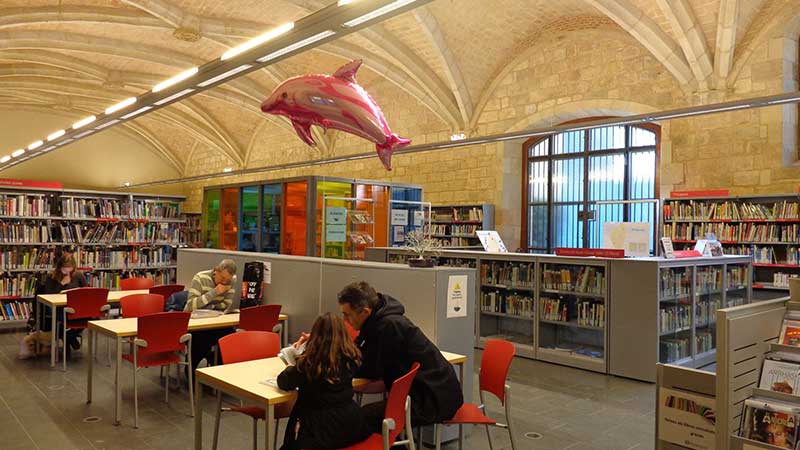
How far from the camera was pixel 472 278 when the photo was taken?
462 centimetres

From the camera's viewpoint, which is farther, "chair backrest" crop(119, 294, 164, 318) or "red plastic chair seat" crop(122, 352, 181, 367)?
"chair backrest" crop(119, 294, 164, 318)

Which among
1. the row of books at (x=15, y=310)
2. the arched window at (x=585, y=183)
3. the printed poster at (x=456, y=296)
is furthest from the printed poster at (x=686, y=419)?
the row of books at (x=15, y=310)

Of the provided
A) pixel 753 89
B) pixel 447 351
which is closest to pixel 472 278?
pixel 447 351

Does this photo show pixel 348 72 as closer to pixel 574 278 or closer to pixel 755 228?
pixel 574 278

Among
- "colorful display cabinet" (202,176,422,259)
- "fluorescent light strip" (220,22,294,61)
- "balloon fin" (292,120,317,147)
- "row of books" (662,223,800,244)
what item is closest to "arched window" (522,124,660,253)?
"row of books" (662,223,800,244)

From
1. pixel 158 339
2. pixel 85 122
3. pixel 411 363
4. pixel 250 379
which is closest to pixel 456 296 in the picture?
pixel 411 363

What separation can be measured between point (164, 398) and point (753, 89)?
9.83 metres

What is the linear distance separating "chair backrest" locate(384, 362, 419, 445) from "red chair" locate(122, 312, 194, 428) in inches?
104

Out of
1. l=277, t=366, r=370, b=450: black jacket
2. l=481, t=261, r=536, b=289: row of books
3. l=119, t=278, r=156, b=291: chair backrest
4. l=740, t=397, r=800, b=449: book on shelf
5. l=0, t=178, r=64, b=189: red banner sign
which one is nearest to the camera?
l=740, t=397, r=800, b=449: book on shelf

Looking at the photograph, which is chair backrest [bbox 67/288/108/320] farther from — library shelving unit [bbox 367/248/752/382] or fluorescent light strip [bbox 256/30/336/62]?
library shelving unit [bbox 367/248/752/382]

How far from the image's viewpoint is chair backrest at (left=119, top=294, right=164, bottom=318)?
5.94 metres

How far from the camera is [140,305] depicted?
20.0 ft

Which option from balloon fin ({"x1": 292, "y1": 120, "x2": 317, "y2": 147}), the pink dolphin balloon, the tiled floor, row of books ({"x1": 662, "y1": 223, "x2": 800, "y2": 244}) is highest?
the pink dolphin balloon

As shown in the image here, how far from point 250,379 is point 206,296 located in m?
2.74
